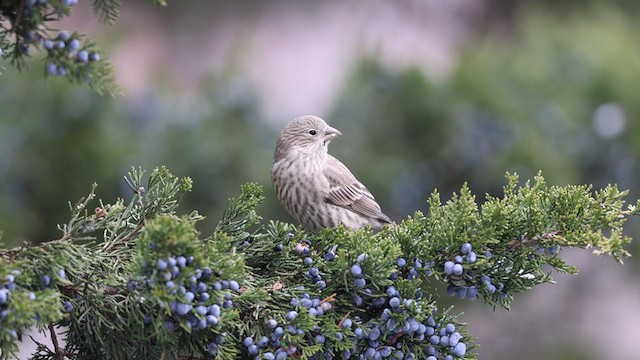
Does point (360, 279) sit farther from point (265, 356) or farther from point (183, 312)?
point (183, 312)

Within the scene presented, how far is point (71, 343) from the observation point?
6.89 feet

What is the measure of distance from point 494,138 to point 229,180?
5.22ft

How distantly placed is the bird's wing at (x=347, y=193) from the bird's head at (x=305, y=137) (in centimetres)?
11

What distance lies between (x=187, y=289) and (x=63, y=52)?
24.0 inches

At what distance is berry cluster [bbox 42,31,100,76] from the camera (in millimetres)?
1916

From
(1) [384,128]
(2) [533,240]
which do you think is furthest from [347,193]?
(2) [533,240]

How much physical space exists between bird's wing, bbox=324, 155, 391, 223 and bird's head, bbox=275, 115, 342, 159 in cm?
11

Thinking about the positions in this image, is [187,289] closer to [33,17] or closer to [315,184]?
[33,17]

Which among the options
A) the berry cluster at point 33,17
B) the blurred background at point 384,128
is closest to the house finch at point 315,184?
the blurred background at point 384,128

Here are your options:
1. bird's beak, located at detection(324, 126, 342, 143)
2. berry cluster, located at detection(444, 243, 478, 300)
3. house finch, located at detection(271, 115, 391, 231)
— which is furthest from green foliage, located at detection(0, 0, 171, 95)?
bird's beak, located at detection(324, 126, 342, 143)

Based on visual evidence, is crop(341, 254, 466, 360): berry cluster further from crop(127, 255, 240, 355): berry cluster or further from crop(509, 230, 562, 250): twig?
crop(127, 255, 240, 355): berry cluster

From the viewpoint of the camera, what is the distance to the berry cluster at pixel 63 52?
75.4 inches

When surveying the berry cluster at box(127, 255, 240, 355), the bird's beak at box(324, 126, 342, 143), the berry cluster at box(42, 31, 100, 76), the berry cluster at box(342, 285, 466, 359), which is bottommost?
the berry cluster at box(127, 255, 240, 355)

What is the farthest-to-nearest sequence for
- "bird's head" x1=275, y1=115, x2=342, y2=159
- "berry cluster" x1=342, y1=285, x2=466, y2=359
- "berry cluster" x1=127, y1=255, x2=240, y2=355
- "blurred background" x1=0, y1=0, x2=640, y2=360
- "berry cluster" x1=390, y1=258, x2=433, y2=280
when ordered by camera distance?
"blurred background" x1=0, y1=0, x2=640, y2=360 < "bird's head" x1=275, y1=115, x2=342, y2=159 < "berry cluster" x1=390, y1=258, x2=433, y2=280 < "berry cluster" x1=342, y1=285, x2=466, y2=359 < "berry cluster" x1=127, y1=255, x2=240, y2=355
